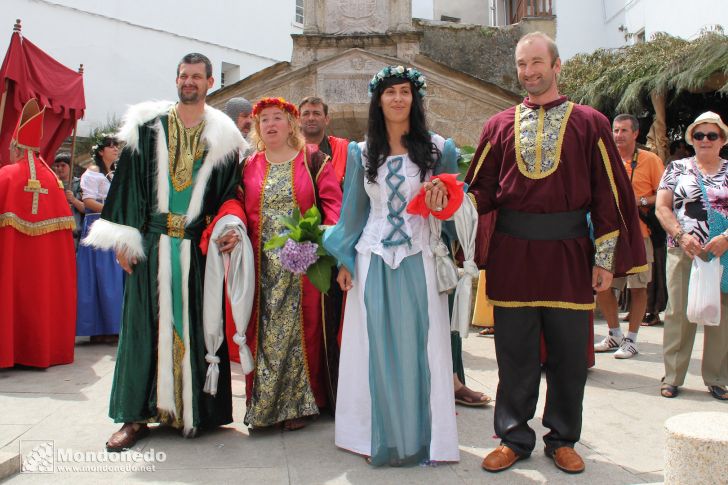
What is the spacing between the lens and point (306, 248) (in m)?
3.54

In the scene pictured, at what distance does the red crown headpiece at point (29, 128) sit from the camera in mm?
5524

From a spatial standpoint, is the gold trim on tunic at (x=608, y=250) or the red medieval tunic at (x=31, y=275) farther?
the red medieval tunic at (x=31, y=275)

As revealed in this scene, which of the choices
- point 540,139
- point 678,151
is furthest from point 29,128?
point 678,151

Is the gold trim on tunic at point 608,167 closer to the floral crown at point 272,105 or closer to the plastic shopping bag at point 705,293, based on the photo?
the plastic shopping bag at point 705,293

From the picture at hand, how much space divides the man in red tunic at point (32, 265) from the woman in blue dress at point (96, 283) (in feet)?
3.22

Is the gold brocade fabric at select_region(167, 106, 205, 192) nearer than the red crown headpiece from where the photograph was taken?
Yes

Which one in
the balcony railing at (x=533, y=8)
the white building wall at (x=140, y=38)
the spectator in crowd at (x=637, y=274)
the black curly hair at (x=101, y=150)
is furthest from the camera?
the balcony railing at (x=533, y=8)

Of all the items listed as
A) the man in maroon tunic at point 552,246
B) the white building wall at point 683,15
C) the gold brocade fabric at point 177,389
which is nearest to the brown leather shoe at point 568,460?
the man in maroon tunic at point 552,246

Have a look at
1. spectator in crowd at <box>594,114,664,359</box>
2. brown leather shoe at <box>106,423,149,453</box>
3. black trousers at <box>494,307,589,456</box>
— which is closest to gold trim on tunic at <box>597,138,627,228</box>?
black trousers at <box>494,307,589,456</box>

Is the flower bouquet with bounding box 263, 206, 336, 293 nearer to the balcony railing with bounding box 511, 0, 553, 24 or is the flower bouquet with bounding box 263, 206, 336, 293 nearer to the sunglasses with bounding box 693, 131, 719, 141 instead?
the sunglasses with bounding box 693, 131, 719, 141

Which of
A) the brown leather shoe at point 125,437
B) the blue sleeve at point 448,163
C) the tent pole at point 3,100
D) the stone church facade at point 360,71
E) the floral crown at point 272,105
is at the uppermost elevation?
the stone church facade at point 360,71

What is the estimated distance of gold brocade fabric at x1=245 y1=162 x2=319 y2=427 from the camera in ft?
12.5

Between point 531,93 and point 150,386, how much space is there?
2.60 m

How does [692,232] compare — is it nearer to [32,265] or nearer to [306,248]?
[306,248]
